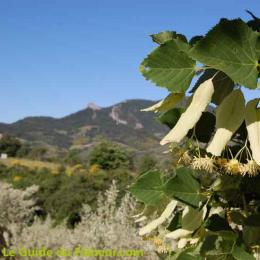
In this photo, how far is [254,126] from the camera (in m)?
0.73

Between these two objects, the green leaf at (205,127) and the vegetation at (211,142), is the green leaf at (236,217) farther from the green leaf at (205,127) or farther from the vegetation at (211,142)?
the green leaf at (205,127)

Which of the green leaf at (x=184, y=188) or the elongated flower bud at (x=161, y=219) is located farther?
the elongated flower bud at (x=161, y=219)

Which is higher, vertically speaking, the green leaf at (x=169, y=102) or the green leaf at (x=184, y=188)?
the green leaf at (x=169, y=102)

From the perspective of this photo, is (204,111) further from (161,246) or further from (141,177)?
(161,246)

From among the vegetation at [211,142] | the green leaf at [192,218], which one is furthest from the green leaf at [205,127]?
the green leaf at [192,218]

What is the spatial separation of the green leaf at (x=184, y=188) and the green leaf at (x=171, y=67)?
133 millimetres

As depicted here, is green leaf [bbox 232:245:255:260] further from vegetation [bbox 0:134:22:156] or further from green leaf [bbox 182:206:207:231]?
vegetation [bbox 0:134:22:156]

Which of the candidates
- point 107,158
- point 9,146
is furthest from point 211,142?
point 9,146

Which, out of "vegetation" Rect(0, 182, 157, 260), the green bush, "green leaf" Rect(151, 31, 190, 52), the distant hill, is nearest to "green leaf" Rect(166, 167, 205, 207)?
"green leaf" Rect(151, 31, 190, 52)

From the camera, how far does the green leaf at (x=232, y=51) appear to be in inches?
27.2

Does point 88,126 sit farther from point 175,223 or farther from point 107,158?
point 175,223

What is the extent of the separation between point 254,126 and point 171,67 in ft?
0.52

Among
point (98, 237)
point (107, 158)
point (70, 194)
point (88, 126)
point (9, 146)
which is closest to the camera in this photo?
point (98, 237)

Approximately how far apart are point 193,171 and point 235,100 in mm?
143
